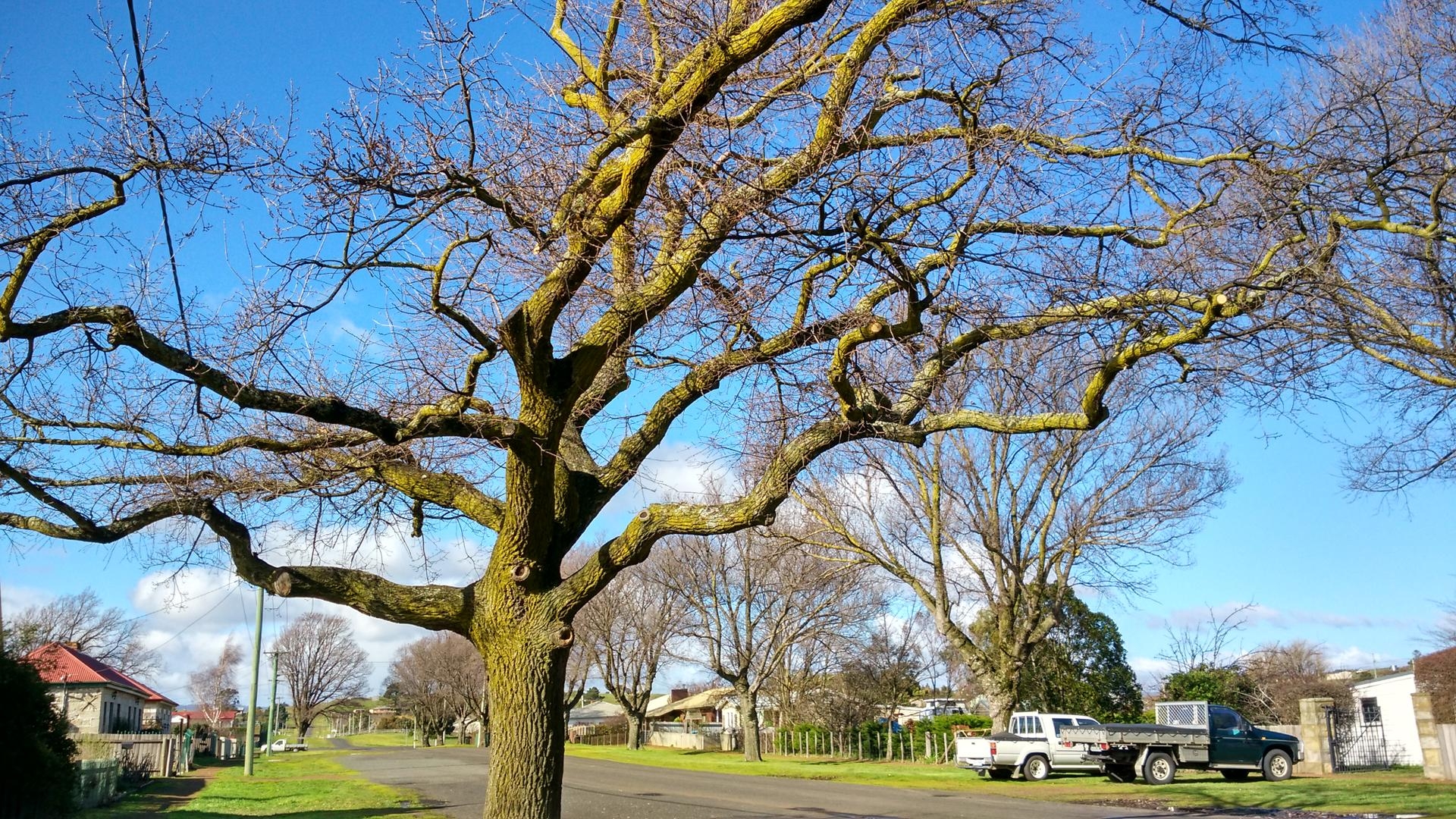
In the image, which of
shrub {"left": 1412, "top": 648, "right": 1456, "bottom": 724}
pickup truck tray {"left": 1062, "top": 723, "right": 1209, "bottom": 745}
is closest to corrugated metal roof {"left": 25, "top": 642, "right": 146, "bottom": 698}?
pickup truck tray {"left": 1062, "top": 723, "right": 1209, "bottom": 745}

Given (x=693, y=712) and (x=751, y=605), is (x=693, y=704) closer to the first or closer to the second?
(x=693, y=712)

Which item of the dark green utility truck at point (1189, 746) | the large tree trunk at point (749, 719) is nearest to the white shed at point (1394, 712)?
the dark green utility truck at point (1189, 746)

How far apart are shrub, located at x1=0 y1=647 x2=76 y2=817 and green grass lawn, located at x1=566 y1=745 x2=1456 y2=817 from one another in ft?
54.3

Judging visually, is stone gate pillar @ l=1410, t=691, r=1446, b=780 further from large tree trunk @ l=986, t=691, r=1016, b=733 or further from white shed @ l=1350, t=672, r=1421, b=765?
large tree trunk @ l=986, t=691, r=1016, b=733

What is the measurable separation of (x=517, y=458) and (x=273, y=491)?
271cm

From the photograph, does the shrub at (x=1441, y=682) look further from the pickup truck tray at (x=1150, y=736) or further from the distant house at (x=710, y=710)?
the distant house at (x=710, y=710)

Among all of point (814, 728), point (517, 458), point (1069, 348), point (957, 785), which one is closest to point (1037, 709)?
point (814, 728)

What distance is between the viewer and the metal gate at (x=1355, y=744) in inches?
1022

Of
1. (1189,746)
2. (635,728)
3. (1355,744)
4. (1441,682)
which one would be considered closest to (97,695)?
(635,728)

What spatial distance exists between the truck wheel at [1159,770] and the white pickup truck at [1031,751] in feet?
8.57

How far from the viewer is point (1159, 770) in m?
23.2

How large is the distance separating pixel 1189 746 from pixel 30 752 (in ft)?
72.3

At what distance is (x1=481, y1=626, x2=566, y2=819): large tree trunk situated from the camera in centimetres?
730

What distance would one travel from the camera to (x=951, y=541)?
2922 cm
